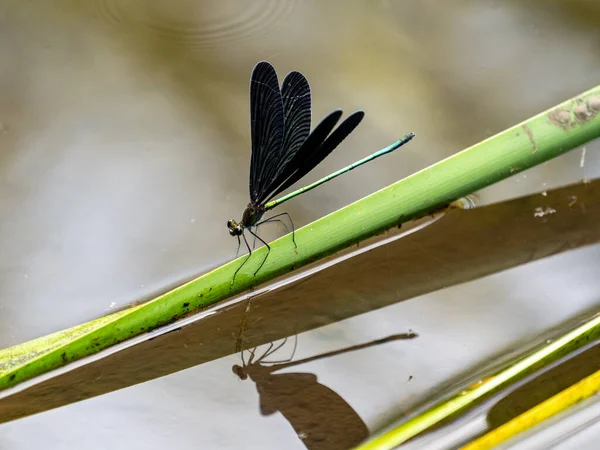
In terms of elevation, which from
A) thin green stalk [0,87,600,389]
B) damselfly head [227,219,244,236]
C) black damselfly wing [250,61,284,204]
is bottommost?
thin green stalk [0,87,600,389]

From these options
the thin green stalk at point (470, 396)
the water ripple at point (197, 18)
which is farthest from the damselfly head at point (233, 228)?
the water ripple at point (197, 18)

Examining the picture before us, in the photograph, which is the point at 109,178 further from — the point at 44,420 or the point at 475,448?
the point at 475,448

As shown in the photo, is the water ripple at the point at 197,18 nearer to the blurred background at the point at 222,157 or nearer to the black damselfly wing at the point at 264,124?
the blurred background at the point at 222,157

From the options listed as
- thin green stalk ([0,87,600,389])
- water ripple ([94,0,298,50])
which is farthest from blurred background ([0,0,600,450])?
thin green stalk ([0,87,600,389])

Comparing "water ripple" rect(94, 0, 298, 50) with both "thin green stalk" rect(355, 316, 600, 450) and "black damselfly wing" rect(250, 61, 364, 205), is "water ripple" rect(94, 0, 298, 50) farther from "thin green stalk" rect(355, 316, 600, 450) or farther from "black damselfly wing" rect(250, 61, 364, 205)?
"thin green stalk" rect(355, 316, 600, 450)

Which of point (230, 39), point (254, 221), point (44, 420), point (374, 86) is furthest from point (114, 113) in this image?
point (44, 420)

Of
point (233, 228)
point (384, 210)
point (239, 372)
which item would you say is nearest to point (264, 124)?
point (233, 228)
